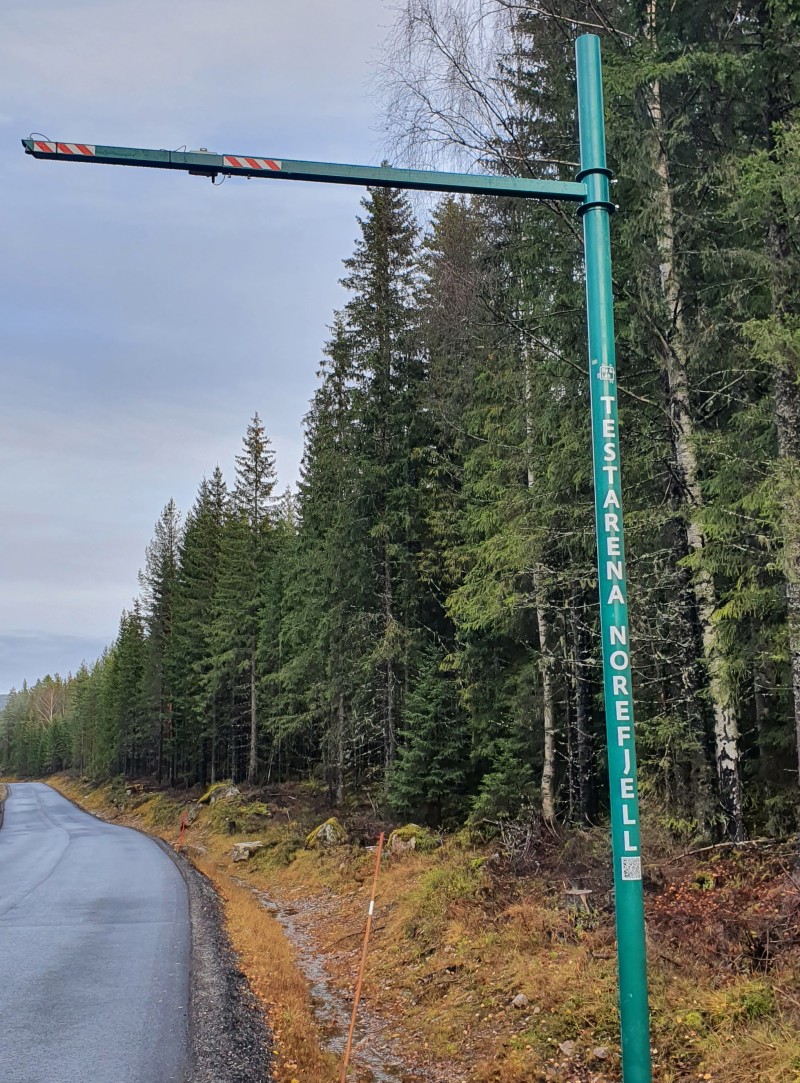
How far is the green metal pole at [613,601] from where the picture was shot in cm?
299

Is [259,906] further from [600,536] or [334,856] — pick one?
[600,536]

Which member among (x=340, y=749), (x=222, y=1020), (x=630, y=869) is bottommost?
(x=222, y=1020)

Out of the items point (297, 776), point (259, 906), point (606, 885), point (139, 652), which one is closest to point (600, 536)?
point (606, 885)

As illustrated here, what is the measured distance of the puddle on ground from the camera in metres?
7.10

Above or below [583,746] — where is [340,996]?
below

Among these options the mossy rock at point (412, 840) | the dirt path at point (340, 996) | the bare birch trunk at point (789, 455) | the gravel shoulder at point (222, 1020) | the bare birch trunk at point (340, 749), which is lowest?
the dirt path at point (340, 996)

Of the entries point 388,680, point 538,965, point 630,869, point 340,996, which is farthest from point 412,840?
point 630,869

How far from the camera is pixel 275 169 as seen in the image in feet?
12.5

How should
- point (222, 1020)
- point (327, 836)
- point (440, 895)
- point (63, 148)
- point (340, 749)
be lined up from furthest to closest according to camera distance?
point (340, 749) → point (327, 836) → point (440, 895) → point (222, 1020) → point (63, 148)

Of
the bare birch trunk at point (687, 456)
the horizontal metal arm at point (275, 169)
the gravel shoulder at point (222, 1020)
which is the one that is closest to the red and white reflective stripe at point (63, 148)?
the horizontal metal arm at point (275, 169)

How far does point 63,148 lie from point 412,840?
14.9 meters

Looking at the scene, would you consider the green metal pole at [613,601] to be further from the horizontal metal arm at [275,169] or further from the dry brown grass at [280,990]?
the dry brown grass at [280,990]

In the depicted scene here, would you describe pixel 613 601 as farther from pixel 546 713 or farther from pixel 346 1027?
pixel 546 713

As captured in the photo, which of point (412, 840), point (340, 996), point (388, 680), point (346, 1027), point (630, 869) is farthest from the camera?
point (388, 680)
